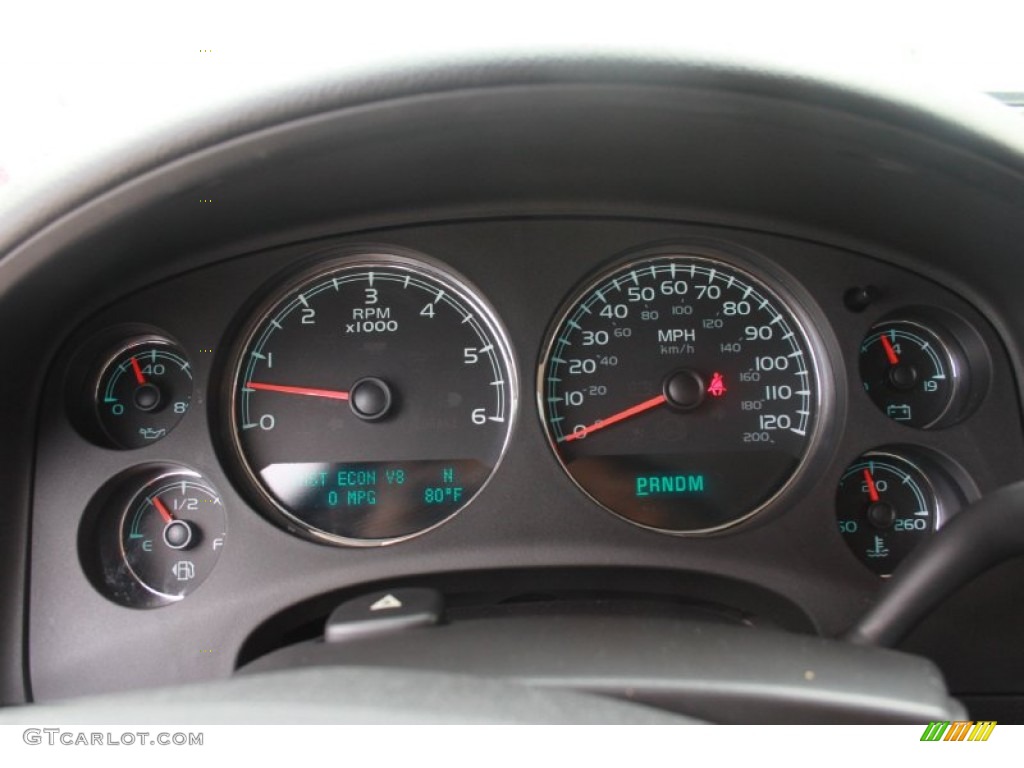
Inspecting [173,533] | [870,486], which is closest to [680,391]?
[870,486]

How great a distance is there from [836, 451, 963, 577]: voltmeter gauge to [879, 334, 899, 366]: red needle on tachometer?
276 millimetres

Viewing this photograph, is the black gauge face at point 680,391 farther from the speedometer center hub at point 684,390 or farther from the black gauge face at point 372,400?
the black gauge face at point 372,400

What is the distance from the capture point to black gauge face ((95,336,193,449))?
8.09 feet

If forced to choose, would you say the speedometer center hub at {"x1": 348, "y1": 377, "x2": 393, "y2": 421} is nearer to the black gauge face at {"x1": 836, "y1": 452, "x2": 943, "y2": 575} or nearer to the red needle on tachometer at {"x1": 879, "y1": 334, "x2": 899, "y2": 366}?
the black gauge face at {"x1": 836, "y1": 452, "x2": 943, "y2": 575}

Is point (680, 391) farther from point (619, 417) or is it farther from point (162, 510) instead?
point (162, 510)

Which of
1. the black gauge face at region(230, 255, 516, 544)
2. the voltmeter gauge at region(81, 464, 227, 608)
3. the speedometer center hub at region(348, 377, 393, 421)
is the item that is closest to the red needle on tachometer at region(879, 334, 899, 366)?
the black gauge face at region(230, 255, 516, 544)

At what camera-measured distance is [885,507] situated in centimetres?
242

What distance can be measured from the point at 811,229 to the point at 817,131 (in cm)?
74

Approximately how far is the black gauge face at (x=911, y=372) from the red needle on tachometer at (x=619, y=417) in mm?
620

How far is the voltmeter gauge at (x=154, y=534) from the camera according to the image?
235cm

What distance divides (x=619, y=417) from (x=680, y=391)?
0.20 m

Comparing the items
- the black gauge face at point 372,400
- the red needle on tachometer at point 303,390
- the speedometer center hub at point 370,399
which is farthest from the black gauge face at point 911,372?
the red needle on tachometer at point 303,390
